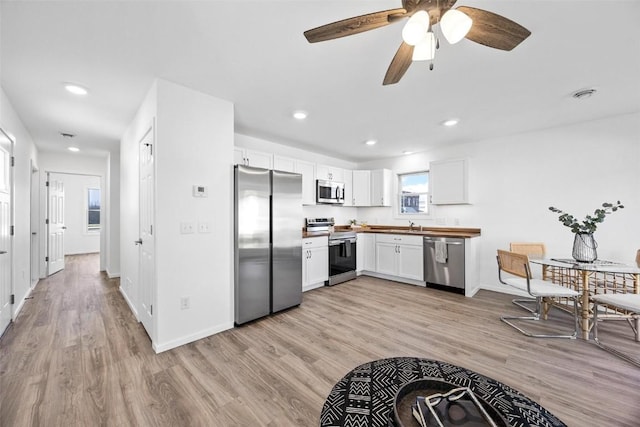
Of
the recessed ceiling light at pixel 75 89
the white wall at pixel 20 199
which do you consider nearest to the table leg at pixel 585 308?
the recessed ceiling light at pixel 75 89

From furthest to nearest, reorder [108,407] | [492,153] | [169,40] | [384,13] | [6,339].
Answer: [492,153]
[6,339]
[169,40]
[108,407]
[384,13]

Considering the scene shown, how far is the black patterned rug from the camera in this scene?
903 mm

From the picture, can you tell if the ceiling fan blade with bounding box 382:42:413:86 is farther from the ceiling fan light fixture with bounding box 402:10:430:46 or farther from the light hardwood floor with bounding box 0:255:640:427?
the light hardwood floor with bounding box 0:255:640:427

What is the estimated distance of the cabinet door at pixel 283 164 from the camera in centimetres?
407

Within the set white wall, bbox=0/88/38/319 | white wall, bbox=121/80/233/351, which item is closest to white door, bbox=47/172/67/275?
white wall, bbox=0/88/38/319

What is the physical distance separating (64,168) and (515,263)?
809cm

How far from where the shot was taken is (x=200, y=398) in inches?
69.8

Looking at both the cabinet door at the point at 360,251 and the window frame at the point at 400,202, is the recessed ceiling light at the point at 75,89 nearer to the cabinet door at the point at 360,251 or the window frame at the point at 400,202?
the cabinet door at the point at 360,251

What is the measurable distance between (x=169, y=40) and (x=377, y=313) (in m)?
3.36

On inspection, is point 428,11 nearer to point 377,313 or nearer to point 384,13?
point 384,13

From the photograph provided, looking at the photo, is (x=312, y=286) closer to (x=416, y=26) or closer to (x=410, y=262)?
(x=410, y=262)

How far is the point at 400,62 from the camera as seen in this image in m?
1.63

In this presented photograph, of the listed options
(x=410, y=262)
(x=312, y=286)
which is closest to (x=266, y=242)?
(x=312, y=286)

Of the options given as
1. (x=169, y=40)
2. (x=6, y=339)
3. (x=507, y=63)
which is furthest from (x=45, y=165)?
(x=507, y=63)
